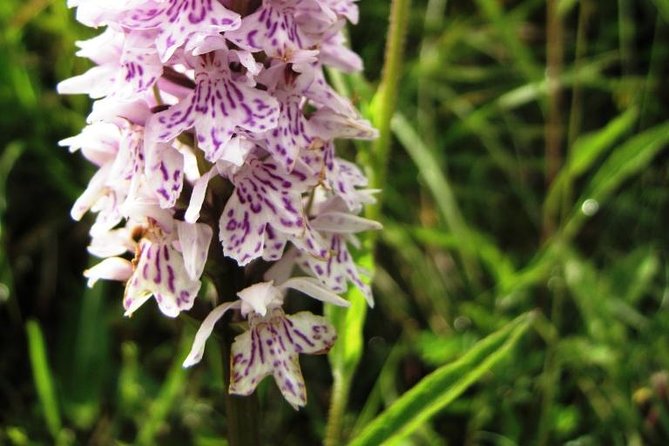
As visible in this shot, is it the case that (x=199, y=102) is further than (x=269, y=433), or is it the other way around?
(x=269, y=433)

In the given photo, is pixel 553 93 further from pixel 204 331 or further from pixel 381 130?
pixel 204 331

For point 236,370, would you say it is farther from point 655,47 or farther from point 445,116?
point 655,47

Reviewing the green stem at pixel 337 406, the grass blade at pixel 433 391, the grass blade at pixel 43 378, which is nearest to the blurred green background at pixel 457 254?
the grass blade at pixel 43 378

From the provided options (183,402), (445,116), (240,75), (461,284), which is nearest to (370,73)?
(445,116)

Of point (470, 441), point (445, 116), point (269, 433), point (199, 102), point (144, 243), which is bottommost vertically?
point (269, 433)

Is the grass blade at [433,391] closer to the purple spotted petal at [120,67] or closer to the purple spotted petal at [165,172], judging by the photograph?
the purple spotted petal at [165,172]

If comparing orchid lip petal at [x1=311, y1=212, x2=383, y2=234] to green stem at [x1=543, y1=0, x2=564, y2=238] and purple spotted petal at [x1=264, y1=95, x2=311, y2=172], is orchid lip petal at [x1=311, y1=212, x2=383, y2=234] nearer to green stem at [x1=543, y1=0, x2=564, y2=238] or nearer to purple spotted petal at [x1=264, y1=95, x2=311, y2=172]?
purple spotted petal at [x1=264, y1=95, x2=311, y2=172]
